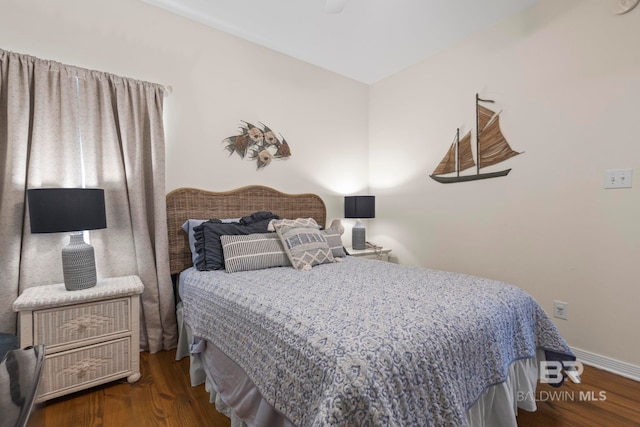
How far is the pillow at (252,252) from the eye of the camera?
6.57 ft

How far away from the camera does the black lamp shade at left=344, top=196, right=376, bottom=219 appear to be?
10.4ft

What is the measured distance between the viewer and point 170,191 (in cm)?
239

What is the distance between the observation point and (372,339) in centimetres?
93

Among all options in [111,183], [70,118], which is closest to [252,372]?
[111,183]

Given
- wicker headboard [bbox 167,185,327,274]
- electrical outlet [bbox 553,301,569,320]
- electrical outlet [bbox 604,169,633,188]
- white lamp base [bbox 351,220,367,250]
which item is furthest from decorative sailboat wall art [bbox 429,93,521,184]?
wicker headboard [bbox 167,185,327,274]

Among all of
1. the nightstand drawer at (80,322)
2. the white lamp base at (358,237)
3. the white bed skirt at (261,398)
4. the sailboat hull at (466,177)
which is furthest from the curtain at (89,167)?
the sailboat hull at (466,177)

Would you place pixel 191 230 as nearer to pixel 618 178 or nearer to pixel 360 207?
pixel 360 207

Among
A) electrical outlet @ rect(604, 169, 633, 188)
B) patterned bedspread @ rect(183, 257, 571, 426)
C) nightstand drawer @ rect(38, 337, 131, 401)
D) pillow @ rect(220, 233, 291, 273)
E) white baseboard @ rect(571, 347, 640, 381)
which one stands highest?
electrical outlet @ rect(604, 169, 633, 188)

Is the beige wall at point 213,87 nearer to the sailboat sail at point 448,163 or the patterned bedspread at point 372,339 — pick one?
the sailboat sail at point 448,163

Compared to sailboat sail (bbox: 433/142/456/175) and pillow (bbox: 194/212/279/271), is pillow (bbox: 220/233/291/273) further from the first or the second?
sailboat sail (bbox: 433/142/456/175)

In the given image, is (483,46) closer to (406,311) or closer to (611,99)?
(611,99)

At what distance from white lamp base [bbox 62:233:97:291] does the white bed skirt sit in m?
0.79

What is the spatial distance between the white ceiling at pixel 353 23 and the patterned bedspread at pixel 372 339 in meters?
2.14

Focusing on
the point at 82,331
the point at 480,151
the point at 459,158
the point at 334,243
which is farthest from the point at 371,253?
the point at 82,331
